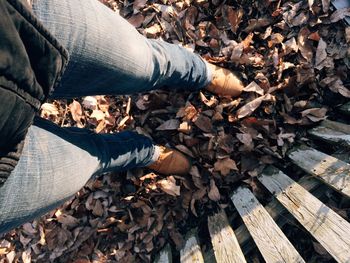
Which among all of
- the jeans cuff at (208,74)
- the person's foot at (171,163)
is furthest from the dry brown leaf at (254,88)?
the person's foot at (171,163)

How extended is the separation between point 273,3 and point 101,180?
139 centimetres

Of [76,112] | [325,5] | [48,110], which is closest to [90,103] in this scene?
[76,112]

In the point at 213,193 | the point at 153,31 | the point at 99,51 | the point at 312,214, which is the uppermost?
the point at 153,31

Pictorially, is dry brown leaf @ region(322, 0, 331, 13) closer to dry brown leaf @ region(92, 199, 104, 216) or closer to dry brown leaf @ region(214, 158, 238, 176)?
dry brown leaf @ region(214, 158, 238, 176)

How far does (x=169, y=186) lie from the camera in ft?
6.38

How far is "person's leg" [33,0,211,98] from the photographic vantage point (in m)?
0.95

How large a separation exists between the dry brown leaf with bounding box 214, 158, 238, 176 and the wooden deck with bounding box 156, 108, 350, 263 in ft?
0.38

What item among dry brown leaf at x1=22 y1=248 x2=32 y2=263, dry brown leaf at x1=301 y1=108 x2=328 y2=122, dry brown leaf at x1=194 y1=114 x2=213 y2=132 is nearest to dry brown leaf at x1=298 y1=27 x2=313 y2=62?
dry brown leaf at x1=301 y1=108 x2=328 y2=122

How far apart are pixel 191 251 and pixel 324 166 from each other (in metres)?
0.77

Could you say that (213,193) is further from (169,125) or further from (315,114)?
(315,114)

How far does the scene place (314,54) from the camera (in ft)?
6.42

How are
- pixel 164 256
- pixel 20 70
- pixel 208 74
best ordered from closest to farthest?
pixel 20 70 < pixel 208 74 < pixel 164 256

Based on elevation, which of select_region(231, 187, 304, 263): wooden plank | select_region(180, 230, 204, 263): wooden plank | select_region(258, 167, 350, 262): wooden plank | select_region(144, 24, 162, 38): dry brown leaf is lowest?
select_region(180, 230, 204, 263): wooden plank

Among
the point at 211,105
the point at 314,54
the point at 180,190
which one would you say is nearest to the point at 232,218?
the point at 180,190
